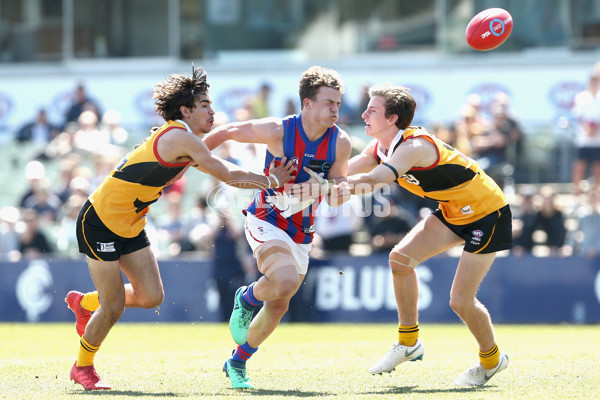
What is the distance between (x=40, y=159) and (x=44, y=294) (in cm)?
383

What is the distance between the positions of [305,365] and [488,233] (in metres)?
2.44

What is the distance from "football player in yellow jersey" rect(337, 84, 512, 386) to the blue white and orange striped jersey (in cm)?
34

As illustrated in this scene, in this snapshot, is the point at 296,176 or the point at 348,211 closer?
the point at 296,176

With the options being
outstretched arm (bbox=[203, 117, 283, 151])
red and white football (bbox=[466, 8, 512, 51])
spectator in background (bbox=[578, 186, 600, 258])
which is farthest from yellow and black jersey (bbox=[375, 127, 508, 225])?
spectator in background (bbox=[578, 186, 600, 258])

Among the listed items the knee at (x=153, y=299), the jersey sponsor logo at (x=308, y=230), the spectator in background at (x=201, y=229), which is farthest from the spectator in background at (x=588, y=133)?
the knee at (x=153, y=299)

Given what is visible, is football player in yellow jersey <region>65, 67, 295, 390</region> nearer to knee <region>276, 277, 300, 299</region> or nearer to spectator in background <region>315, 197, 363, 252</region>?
knee <region>276, 277, 300, 299</region>

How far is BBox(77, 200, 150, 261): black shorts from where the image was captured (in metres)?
7.63

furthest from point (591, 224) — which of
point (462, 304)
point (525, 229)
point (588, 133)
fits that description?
point (462, 304)

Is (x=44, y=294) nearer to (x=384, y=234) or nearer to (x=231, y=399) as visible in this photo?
(x=384, y=234)

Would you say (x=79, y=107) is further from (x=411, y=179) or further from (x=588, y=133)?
(x=411, y=179)

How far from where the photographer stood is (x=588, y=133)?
1510 centimetres

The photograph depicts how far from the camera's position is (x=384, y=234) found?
14805 mm

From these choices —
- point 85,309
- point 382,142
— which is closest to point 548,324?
point 382,142

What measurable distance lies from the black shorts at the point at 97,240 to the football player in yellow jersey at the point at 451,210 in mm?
1963
